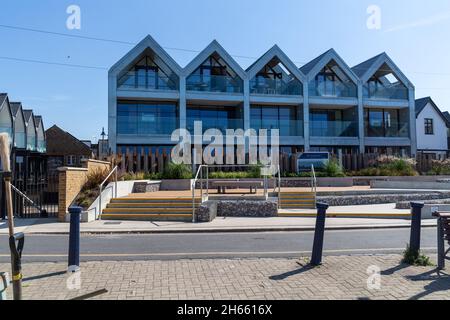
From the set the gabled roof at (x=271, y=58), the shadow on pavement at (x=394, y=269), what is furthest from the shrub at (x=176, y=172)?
the shadow on pavement at (x=394, y=269)

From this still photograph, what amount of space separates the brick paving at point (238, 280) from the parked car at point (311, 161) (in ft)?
53.7

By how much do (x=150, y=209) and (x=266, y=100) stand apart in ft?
57.8

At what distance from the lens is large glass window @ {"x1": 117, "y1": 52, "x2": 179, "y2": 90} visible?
26.3 m

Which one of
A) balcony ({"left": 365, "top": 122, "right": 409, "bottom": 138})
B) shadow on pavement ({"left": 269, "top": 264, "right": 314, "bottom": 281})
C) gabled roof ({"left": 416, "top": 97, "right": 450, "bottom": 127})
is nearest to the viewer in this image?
shadow on pavement ({"left": 269, "top": 264, "right": 314, "bottom": 281})

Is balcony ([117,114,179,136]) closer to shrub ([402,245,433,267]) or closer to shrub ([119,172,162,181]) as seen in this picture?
shrub ([119,172,162,181])

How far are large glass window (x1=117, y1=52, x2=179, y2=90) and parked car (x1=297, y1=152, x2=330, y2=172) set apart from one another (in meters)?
10.6

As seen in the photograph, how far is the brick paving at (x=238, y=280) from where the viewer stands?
4.69 meters

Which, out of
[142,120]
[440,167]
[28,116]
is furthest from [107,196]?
[28,116]

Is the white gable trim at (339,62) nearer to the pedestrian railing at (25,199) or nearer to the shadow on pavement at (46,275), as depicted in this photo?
the pedestrian railing at (25,199)

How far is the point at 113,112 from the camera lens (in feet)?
83.0

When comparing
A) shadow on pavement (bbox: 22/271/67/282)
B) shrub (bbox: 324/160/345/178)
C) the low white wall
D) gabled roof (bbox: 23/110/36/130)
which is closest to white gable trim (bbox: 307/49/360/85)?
shrub (bbox: 324/160/345/178)

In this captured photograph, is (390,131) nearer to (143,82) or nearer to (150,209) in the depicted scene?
(143,82)

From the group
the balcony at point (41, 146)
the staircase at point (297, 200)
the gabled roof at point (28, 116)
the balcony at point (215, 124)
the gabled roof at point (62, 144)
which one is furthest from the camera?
the gabled roof at point (62, 144)
